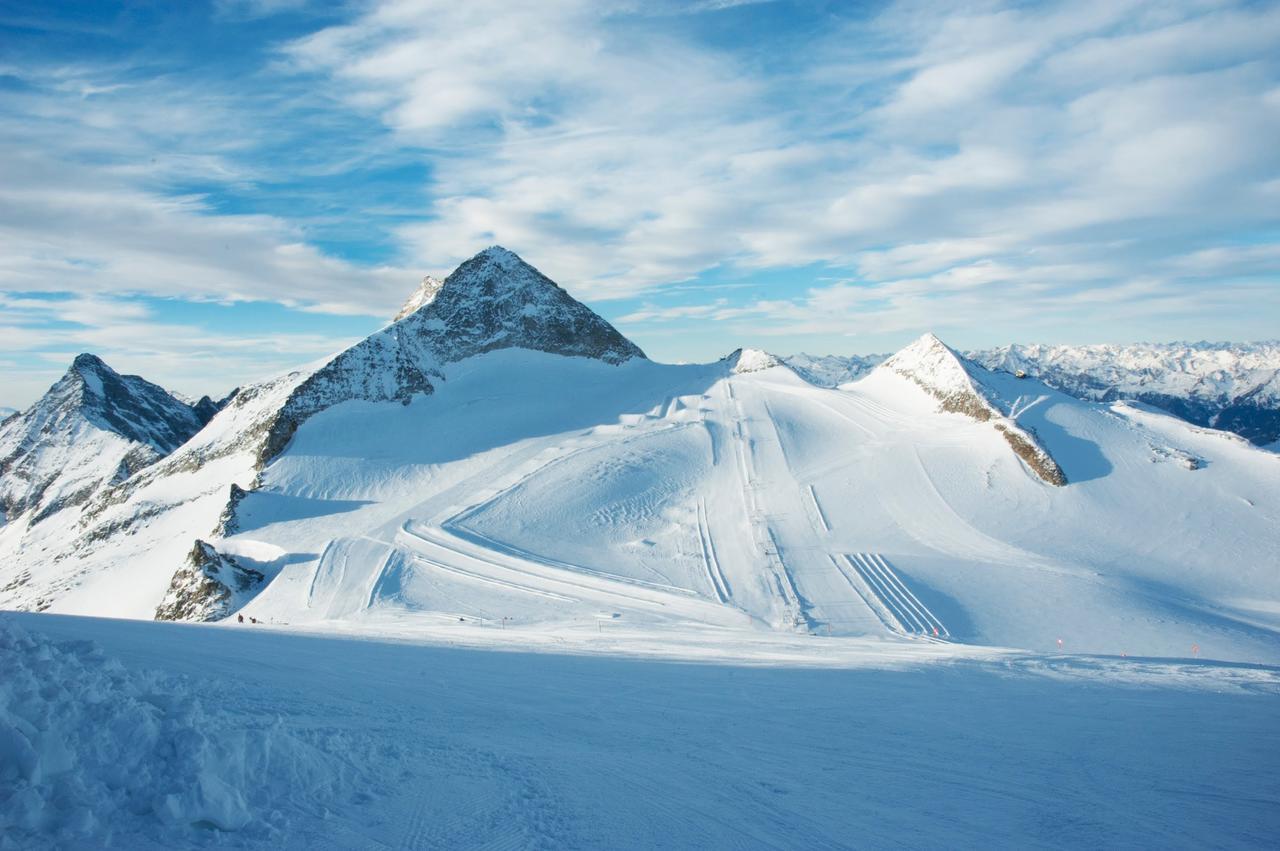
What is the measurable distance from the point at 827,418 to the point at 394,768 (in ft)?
120

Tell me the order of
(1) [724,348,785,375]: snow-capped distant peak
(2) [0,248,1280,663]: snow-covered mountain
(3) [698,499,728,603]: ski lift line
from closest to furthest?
(2) [0,248,1280,663]: snow-covered mountain → (3) [698,499,728,603]: ski lift line → (1) [724,348,785,375]: snow-capped distant peak

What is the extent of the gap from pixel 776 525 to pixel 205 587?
21506 mm

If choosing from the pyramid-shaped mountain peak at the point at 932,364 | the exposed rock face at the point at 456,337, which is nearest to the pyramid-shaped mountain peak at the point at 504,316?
the exposed rock face at the point at 456,337

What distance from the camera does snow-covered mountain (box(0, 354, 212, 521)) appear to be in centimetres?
5028

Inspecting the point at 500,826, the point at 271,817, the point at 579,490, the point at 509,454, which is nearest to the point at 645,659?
the point at 500,826

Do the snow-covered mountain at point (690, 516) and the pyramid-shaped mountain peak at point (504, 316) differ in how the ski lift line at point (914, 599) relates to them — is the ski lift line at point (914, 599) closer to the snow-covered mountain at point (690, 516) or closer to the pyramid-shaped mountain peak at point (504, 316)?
the snow-covered mountain at point (690, 516)

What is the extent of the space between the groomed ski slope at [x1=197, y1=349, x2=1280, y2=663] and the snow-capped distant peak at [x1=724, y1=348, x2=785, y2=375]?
50.4 ft

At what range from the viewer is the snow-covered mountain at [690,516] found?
20328 mm

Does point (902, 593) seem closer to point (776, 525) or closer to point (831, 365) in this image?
point (776, 525)

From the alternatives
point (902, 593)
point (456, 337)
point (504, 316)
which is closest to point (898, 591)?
point (902, 593)

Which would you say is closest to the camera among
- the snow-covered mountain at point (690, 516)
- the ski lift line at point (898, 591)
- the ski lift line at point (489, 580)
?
the ski lift line at point (898, 591)

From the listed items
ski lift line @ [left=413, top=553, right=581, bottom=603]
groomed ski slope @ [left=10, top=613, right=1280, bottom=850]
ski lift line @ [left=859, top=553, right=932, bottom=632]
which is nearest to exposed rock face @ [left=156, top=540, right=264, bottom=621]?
ski lift line @ [left=413, top=553, right=581, bottom=603]

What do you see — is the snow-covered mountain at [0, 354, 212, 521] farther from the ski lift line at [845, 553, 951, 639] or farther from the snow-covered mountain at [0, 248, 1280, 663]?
the ski lift line at [845, 553, 951, 639]

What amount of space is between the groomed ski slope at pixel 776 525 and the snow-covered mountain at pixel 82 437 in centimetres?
2687
